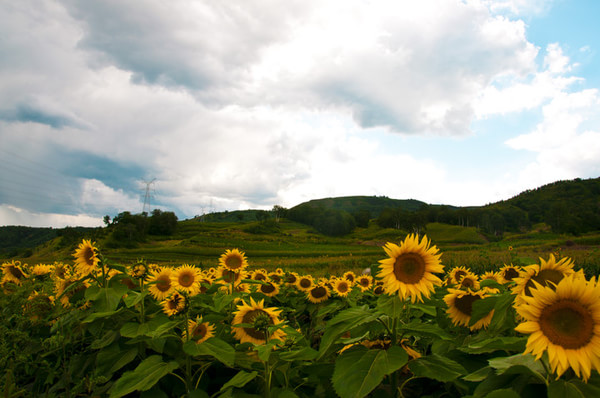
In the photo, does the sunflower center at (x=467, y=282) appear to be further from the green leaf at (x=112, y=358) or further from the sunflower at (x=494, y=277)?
the green leaf at (x=112, y=358)

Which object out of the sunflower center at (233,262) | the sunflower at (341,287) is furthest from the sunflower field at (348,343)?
the sunflower at (341,287)

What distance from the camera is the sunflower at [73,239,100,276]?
143 inches

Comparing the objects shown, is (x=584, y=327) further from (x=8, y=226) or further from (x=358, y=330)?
(x=8, y=226)

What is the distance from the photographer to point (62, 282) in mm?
3922

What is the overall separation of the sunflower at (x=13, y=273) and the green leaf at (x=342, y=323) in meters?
4.68

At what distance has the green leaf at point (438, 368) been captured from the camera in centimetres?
174

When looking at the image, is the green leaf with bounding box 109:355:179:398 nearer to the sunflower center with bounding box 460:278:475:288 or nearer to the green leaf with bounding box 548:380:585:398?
the green leaf with bounding box 548:380:585:398

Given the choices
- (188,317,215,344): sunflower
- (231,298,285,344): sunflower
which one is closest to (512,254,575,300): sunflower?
(231,298,285,344): sunflower

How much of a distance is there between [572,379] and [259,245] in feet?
277

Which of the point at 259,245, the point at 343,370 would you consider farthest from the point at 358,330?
the point at 259,245

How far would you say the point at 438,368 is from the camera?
72.2 inches

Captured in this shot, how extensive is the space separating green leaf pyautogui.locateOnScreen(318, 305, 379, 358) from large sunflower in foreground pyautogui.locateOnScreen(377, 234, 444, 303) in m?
0.26

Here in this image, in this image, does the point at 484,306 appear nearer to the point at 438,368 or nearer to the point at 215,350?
the point at 438,368

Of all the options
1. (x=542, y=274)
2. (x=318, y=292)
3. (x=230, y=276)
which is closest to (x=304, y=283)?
(x=318, y=292)
